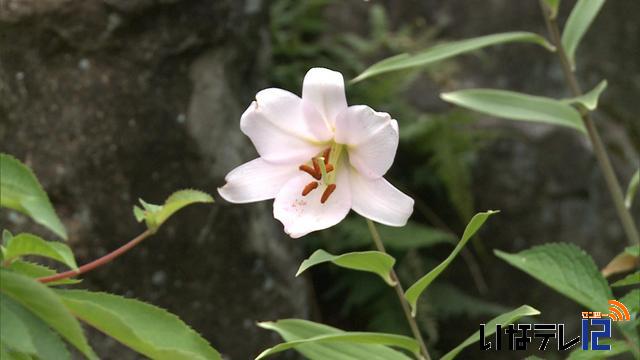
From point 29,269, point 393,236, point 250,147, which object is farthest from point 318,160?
point 393,236

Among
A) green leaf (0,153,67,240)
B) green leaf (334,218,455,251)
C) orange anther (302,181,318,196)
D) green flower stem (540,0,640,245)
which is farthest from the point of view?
green leaf (334,218,455,251)

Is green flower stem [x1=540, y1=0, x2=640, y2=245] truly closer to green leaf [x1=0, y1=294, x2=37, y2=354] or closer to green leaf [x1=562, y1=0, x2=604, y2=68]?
green leaf [x1=562, y1=0, x2=604, y2=68]

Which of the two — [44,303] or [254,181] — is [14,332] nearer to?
[44,303]

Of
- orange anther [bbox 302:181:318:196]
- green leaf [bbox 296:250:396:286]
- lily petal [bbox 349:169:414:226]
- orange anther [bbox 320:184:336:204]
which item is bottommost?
green leaf [bbox 296:250:396:286]

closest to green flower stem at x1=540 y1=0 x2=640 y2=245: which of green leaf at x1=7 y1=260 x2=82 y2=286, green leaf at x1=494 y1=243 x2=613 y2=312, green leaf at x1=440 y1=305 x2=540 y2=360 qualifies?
green leaf at x1=494 y1=243 x2=613 y2=312

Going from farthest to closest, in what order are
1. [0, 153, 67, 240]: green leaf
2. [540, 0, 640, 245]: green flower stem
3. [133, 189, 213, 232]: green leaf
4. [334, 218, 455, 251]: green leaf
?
1. [334, 218, 455, 251]: green leaf
2. [540, 0, 640, 245]: green flower stem
3. [133, 189, 213, 232]: green leaf
4. [0, 153, 67, 240]: green leaf

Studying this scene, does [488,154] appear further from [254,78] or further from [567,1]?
[254,78]

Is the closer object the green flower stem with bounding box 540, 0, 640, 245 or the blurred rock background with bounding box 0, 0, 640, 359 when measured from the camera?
the green flower stem with bounding box 540, 0, 640, 245
